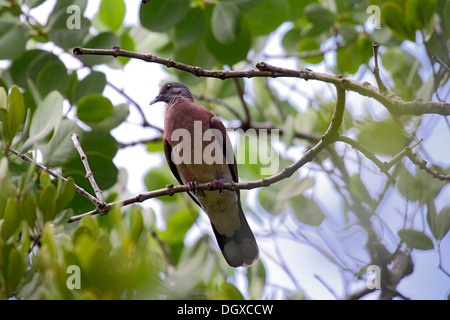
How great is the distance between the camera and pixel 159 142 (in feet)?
21.8

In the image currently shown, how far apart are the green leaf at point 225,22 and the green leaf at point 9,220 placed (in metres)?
2.68

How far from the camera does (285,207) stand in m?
5.48

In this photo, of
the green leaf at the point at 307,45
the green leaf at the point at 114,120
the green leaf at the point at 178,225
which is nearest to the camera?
the green leaf at the point at 114,120

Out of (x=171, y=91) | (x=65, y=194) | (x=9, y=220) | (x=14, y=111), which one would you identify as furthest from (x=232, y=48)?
(x=9, y=220)

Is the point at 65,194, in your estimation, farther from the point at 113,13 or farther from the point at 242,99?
the point at 242,99

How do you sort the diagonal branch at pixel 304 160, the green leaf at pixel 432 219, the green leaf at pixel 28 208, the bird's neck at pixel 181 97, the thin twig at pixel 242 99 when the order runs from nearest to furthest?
the green leaf at pixel 28 208 < the diagonal branch at pixel 304 160 < the green leaf at pixel 432 219 < the bird's neck at pixel 181 97 < the thin twig at pixel 242 99

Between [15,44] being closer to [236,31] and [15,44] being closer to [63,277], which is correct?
[236,31]

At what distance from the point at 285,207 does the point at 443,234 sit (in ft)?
7.19

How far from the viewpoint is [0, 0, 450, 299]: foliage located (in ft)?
8.36

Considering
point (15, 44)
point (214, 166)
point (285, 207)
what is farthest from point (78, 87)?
point (285, 207)

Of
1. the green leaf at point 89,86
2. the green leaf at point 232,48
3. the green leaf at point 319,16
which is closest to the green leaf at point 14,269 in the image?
the green leaf at point 89,86

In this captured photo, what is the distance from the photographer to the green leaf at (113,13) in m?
5.29

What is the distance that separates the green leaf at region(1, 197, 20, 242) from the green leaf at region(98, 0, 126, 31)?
9.99ft

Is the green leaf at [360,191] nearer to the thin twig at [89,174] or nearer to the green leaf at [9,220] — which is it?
the thin twig at [89,174]
